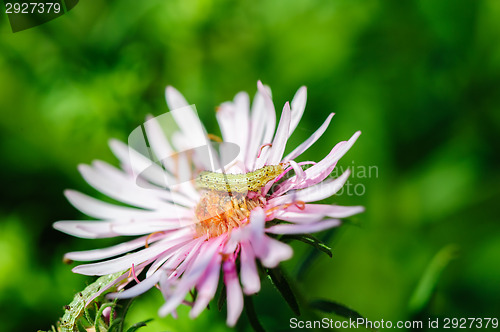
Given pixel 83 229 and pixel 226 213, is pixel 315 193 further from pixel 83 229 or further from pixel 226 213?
pixel 83 229

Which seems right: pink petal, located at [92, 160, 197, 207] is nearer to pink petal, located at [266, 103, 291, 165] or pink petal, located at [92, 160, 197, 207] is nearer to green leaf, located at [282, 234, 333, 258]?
pink petal, located at [266, 103, 291, 165]

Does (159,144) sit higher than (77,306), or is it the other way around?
(159,144)

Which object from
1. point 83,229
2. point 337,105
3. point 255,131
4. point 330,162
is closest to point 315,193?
point 330,162

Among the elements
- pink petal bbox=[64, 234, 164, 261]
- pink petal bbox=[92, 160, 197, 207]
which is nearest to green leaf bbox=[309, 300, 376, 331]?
pink petal bbox=[64, 234, 164, 261]

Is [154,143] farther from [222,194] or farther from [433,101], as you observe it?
[433,101]
